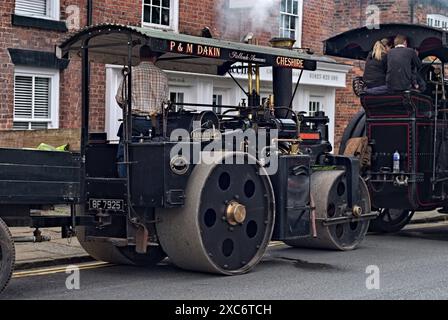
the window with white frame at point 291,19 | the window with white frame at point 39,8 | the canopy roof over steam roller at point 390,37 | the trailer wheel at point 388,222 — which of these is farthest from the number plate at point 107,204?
the window with white frame at point 291,19

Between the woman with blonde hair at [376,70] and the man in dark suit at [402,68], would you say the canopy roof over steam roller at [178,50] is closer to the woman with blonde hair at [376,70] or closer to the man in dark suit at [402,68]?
the man in dark suit at [402,68]

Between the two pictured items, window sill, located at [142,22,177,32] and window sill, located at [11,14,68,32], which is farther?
window sill, located at [142,22,177,32]

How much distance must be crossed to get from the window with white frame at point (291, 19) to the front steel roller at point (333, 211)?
27.0 ft

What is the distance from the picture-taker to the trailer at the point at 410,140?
1059 centimetres

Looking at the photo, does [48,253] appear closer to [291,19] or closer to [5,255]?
[5,255]

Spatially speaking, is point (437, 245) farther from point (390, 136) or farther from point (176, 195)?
point (176, 195)

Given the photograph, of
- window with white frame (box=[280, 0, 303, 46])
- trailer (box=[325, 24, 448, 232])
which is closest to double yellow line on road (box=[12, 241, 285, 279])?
trailer (box=[325, 24, 448, 232])

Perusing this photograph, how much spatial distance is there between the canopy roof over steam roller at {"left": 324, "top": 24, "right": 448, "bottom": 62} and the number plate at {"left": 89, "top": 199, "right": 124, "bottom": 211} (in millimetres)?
5110

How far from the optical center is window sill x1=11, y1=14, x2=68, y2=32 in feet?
41.4

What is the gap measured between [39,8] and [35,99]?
1458mm

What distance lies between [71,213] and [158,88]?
63.6 inches

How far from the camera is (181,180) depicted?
25.2 feet

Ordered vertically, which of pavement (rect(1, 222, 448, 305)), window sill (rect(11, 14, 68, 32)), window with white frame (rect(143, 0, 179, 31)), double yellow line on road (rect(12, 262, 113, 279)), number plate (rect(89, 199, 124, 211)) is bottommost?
double yellow line on road (rect(12, 262, 113, 279))

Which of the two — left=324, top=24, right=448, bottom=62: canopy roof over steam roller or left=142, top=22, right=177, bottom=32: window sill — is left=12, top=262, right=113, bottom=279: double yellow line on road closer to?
left=324, top=24, right=448, bottom=62: canopy roof over steam roller
